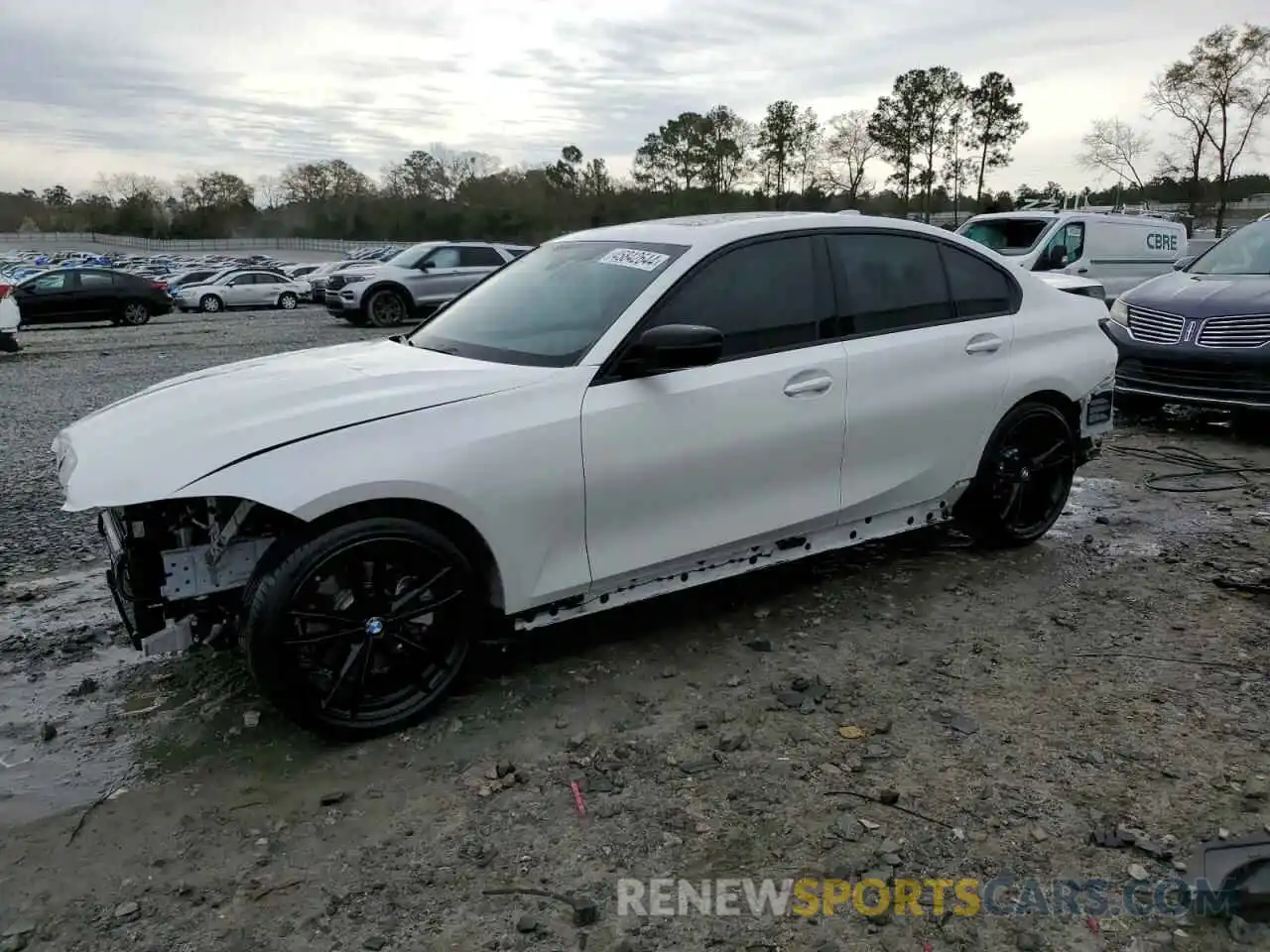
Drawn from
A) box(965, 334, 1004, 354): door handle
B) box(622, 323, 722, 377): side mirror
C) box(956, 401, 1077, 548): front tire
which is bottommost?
box(956, 401, 1077, 548): front tire

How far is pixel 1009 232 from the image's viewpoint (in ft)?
45.7

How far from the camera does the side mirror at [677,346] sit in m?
3.41

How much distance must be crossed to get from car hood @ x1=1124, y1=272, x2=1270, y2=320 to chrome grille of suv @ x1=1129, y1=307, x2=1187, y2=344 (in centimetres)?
5

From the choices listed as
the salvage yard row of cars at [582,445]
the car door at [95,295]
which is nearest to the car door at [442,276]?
the car door at [95,295]

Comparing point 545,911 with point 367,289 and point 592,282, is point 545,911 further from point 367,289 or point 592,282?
point 367,289

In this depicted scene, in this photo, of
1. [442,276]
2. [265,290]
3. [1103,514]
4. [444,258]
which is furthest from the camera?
[265,290]

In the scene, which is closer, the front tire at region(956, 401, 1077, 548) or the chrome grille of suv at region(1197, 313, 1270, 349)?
the front tire at region(956, 401, 1077, 548)

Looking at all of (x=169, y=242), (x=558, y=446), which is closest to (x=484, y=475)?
(x=558, y=446)

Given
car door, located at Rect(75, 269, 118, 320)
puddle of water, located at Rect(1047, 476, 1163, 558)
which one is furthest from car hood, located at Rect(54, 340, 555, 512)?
car door, located at Rect(75, 269, 118, 320)

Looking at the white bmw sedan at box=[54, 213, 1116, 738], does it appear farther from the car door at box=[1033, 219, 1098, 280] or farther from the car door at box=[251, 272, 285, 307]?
the car door at box=[251, 272, 285, 307]

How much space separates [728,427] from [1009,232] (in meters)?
11.9

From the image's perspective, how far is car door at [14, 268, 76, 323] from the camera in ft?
72.5

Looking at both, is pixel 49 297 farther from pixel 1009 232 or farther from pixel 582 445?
pixel 582 445

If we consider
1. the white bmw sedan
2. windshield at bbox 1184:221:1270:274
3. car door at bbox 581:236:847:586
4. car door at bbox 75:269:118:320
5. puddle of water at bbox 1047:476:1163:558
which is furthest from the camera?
car door at bbox 75:269:118:320
